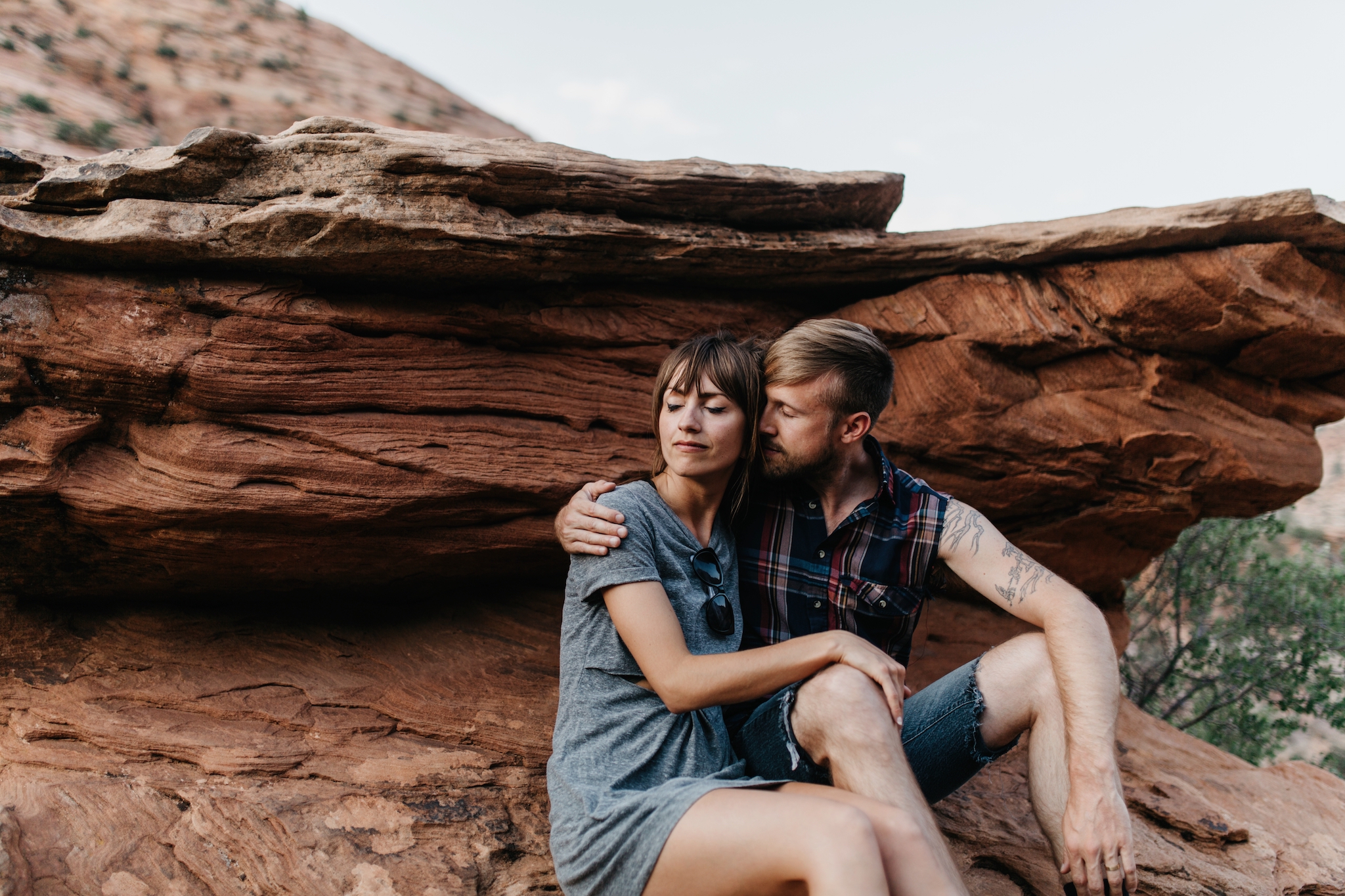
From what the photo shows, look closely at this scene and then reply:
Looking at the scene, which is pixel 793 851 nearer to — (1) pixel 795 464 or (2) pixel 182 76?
(1) pixel 795 464

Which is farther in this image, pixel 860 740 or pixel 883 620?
pixel 883 620

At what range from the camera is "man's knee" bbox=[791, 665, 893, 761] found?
9.17 ft

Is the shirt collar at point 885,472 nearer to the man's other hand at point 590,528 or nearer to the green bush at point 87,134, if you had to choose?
the man's other hand at point 590,528

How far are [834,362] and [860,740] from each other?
1.57 meters

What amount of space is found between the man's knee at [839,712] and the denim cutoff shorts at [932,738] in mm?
151

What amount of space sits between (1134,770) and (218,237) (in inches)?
235

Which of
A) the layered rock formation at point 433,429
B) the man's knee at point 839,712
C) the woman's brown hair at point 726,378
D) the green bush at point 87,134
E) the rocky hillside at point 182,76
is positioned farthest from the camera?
the rocky hillside at point 182,76

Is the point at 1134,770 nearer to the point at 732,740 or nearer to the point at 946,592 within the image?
the point at 946,592

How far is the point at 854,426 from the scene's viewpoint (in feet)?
12.1

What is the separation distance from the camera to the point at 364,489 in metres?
4.25

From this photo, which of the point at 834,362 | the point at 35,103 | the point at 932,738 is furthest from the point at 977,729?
the point at 35,103

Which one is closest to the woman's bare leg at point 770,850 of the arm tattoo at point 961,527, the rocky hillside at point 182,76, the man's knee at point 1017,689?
the man's knee at point 1017,689

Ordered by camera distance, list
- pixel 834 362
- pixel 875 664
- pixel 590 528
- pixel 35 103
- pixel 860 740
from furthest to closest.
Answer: pixel 35 103
pixel 834 362
pixel 590 528
pixel 875 664
pixel 860 740

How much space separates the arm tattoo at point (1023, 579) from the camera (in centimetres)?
335
